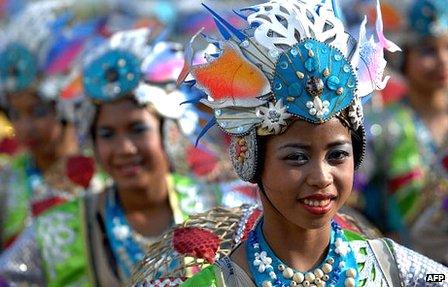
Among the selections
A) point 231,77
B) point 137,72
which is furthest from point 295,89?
point 137,72

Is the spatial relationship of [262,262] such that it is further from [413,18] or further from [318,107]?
[413,18]

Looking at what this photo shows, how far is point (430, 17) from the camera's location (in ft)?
27.7

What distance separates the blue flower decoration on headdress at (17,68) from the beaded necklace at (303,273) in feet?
13.6

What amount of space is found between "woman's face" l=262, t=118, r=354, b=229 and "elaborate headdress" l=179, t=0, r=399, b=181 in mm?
41

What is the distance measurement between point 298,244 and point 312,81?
1.54 feet

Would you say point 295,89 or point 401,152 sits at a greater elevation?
point 295,89

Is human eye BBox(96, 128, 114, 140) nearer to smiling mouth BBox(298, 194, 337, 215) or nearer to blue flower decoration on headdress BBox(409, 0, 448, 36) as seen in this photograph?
smiling mouth BBox(298, 194, 337, 215)

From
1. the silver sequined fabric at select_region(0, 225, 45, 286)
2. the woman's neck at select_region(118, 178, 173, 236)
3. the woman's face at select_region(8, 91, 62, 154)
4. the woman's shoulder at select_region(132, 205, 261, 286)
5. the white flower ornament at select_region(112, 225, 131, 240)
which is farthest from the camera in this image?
the woman's face at select_region(8, 91, 62, 154)

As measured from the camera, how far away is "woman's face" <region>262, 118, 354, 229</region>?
3.83 m

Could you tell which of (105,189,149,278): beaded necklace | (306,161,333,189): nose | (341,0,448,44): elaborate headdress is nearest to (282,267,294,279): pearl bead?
(306,161,333,189): nose

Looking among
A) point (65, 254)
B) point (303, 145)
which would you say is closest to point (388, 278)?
point (303, 145)

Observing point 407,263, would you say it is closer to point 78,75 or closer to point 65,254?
point 65,254

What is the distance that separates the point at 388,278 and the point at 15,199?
3.90 m

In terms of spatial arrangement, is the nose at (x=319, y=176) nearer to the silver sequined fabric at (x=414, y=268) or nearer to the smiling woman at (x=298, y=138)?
the smiling woman at (x=298, y=138)
